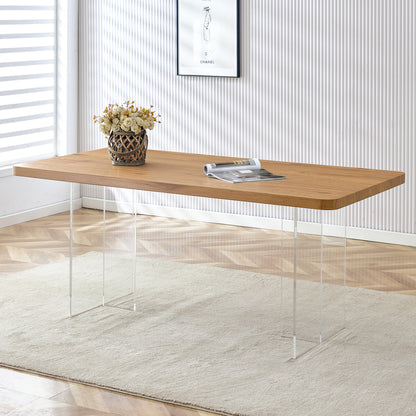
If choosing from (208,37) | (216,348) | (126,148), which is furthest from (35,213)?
(216,348)

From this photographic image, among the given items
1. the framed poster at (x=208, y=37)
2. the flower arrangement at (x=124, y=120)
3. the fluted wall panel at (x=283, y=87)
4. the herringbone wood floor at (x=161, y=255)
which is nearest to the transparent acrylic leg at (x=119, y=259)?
the herringbone wood floor at (x=161, y=255)

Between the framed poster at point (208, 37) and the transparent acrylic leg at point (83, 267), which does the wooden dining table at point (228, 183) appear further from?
the framed poster at point (208, 37)

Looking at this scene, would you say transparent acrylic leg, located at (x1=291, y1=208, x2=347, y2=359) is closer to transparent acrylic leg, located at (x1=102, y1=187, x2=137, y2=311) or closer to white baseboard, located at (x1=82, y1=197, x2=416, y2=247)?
transparent acrylic leg, located at (x1=102, y1=187, x2=137, y2=311)

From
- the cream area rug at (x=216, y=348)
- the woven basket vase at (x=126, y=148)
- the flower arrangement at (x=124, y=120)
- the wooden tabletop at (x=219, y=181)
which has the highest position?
the flower arrangement at (x=124, y=120)

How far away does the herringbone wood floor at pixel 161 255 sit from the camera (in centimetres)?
326

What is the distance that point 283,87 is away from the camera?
6.11 meters

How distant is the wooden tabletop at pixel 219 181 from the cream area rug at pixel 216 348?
44cm

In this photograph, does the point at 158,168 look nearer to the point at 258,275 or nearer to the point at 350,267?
the point at 258,275

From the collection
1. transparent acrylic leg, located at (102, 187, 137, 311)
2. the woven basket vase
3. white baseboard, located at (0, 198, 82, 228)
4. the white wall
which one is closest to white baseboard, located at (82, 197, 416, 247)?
white baseboard, located at (0, 198, 82, 228)

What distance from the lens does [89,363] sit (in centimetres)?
363

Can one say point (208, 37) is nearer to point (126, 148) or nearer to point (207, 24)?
point (207, 24)

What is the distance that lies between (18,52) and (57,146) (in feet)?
2.90

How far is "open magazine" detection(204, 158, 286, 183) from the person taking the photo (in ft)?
12.7

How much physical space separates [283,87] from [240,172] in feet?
7.49
